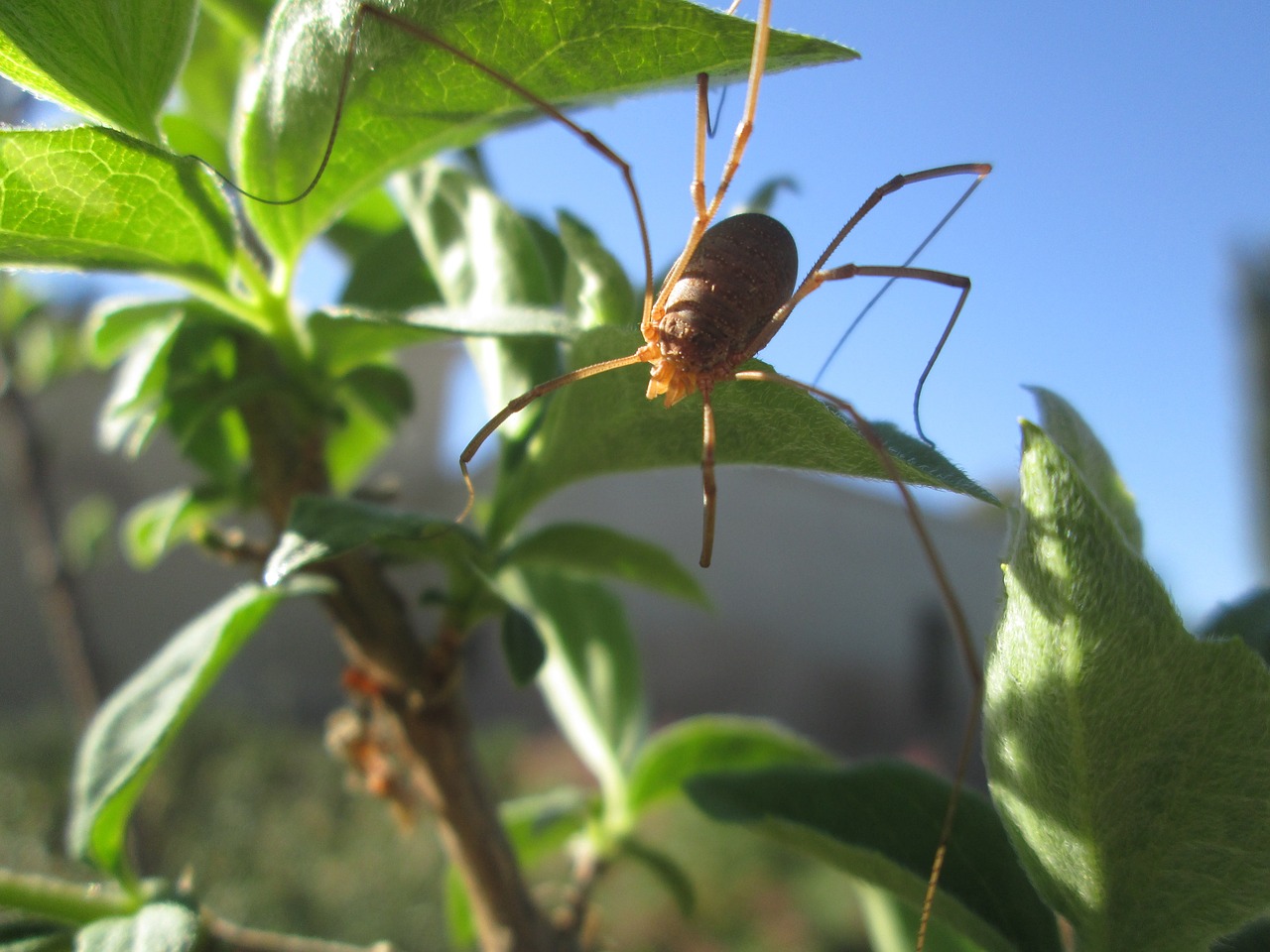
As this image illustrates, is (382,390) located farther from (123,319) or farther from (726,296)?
(726,296)

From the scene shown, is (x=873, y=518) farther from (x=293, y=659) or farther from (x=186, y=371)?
(x=186, y=371)

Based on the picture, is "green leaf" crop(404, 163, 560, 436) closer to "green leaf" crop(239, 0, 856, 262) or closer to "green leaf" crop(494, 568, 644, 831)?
"green leaf" crop(239, 0, 856, 262)

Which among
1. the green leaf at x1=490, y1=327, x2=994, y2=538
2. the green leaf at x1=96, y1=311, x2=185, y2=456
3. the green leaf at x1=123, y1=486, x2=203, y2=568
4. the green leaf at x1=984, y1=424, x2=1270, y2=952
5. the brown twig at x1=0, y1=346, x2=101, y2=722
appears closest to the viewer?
the green leaf at x1=984, y1=424, x2=1270, y2=952

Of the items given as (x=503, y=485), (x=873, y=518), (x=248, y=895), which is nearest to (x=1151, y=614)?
(x=503, y=485)

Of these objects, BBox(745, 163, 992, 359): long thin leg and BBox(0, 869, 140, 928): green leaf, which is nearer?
BBox(0, 869, 140, 928): green leaf

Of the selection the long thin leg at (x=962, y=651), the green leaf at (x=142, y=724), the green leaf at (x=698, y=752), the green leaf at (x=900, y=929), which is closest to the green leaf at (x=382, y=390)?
the green leaf at (x=142, y=724)

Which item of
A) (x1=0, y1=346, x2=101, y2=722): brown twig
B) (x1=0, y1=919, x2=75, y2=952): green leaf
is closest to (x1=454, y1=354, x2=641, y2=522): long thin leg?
(x1=0, y1=919, x2=75, y2=952): green leaf

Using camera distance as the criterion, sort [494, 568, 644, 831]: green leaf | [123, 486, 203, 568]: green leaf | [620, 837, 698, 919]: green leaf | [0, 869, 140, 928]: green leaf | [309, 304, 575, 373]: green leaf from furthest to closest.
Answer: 1. [494, 568, 644, 831]: green leaf
2. [620, 837, 698, 919]: green leaf
3. [123, 486, 203, 568]: green leaf
4. [0, 869, 140, 928]: green leaf
5. [309, 304, 575, 373]: green leaf

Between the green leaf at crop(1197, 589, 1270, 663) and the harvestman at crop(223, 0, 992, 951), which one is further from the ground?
the harvestman at crop(223, 0, 992, 951)

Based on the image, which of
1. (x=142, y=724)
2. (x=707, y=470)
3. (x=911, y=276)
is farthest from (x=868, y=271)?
(x=142, y=724)

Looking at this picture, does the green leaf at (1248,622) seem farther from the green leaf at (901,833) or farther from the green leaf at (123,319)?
the green leaf at (123,319)
